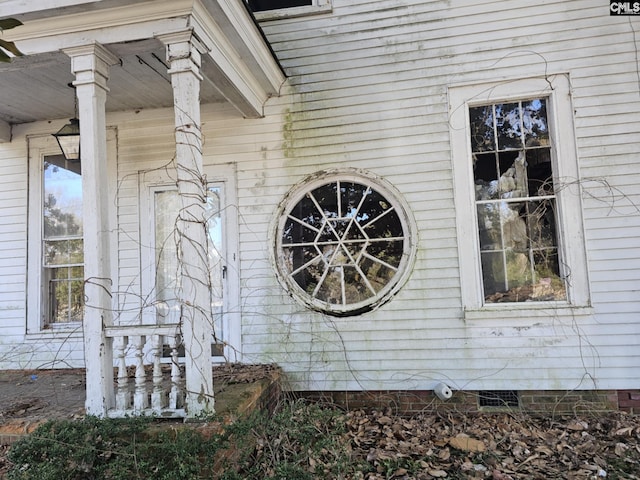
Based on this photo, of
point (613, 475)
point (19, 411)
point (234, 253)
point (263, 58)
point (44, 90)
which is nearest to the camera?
point (613, 475)

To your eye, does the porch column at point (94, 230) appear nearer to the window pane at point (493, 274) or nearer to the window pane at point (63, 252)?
the window pane at point (63, 252)

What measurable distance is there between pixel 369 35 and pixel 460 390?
3757 millimetres

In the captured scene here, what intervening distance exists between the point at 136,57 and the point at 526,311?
4.24 m

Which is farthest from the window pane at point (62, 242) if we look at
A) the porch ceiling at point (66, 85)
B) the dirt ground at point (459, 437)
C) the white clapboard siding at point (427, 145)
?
the white clapboard siding at point (427, 145)

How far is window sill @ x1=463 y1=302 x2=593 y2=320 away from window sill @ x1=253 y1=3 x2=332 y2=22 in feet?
11.4

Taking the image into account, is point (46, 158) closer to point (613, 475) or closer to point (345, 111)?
point (345, 111)

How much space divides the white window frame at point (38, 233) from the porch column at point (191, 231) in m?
2.26

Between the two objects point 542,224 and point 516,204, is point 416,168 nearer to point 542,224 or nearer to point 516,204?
point 516,204

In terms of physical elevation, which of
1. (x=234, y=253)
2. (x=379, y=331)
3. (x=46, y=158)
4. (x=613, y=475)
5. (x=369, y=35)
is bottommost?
(x=613, y=475)

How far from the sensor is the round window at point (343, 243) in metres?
4.35

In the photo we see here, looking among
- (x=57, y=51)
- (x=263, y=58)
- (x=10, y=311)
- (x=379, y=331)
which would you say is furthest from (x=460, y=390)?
(x=10, y=311)

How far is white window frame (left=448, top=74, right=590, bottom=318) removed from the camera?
400 centimetres

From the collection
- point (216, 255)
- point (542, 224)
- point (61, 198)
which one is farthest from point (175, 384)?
point (542, 224)

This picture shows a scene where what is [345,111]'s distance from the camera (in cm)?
447
